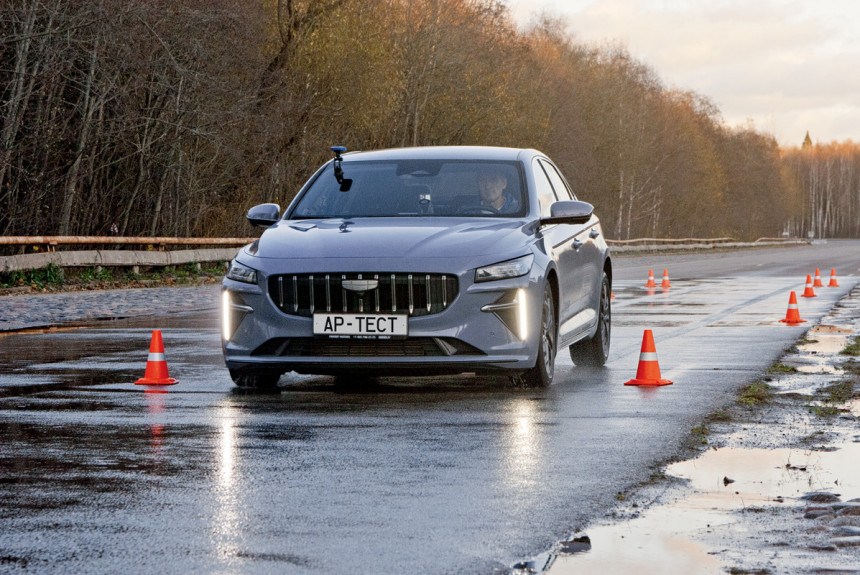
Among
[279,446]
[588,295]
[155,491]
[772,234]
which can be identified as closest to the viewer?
[155,491]

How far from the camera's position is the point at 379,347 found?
30.5 feet

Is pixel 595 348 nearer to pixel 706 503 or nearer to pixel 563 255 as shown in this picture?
pixel 563 255

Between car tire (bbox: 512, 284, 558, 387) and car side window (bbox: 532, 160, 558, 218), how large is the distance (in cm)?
89

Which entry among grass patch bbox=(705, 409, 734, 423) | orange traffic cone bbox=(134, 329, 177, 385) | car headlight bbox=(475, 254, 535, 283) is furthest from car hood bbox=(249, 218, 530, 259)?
grass patch bbox=(705, 409, 734, 423)

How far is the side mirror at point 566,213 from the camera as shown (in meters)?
10.4

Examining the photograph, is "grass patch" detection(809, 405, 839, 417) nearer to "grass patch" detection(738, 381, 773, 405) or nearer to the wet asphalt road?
"grass patch" detection(738, 381, 773, 405)

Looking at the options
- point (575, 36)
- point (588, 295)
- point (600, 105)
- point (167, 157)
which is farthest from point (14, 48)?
point (575, 36)

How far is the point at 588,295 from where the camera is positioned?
38.4 ft

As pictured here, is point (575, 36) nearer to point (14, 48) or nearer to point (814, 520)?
point (14, 48)

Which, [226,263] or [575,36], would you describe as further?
[575,36]

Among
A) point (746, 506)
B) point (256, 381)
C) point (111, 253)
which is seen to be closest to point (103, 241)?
point (111, 253)

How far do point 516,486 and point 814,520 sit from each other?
4.38 feet

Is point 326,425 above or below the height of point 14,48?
below

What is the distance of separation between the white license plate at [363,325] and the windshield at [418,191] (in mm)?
1444
